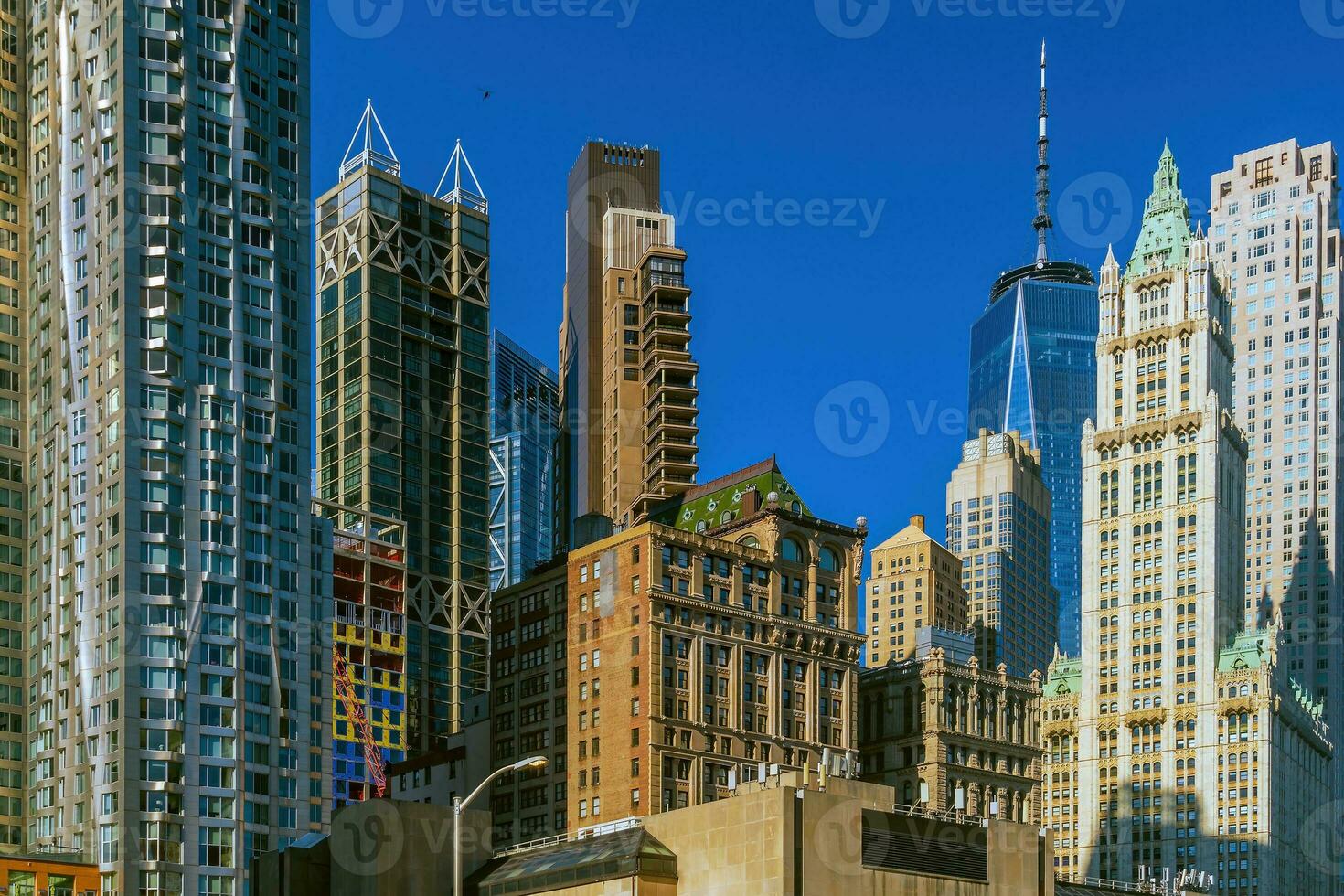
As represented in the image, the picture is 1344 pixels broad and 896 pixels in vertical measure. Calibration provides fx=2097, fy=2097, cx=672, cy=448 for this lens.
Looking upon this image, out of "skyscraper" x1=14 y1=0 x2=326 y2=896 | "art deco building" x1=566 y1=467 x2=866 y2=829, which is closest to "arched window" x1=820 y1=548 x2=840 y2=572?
"art deco building" x1=566 y1=467 x2=866 y2=829

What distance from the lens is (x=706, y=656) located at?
582ft

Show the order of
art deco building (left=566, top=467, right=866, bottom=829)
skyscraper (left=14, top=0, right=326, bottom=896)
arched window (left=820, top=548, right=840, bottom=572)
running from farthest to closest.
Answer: arched window (left=820, top=548, right=840, bottom=572)
art deco building (left=566, top=467, right=866, bottom=829)
skyscraper (left=14, top=0, right=326, bottom=896)

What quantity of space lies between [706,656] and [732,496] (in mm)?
21762

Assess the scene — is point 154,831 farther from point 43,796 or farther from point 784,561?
point 784,561

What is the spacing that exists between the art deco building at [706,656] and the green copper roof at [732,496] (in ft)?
3.83

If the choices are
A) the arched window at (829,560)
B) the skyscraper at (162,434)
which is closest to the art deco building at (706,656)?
the arched window at (829,560)

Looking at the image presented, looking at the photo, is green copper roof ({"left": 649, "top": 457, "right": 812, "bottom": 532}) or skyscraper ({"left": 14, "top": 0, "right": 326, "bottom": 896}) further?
green copper roof ({"left": 649, "top": 457, "right": 812, "bottom": 532})

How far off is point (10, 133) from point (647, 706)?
75.7 m

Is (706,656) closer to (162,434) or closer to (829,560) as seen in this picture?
(829,560)

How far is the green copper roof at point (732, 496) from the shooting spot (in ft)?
630

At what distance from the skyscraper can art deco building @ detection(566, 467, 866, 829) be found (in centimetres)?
2411

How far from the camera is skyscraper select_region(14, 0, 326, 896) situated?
522ft

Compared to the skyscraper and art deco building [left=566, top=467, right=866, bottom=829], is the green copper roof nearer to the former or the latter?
art deco building [left=566, top=467, right=866, bottom=829]

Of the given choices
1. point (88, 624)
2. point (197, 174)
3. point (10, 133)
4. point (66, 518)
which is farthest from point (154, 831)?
point (10, 133)
